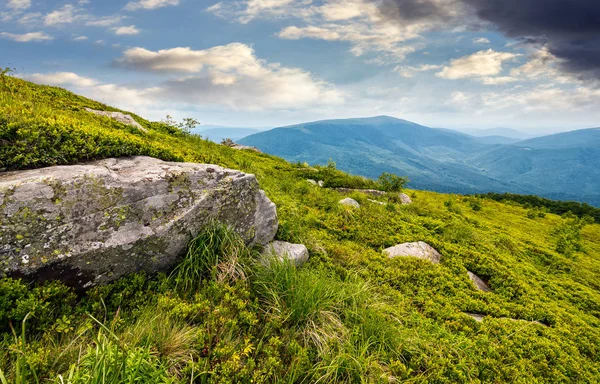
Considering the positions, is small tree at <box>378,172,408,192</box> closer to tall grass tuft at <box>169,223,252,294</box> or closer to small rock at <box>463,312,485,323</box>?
small rock at <box>463,312,485,323</box>

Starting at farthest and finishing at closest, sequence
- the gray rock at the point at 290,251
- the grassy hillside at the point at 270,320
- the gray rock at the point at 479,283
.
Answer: the gray rock at the point at 479,283, the gray rock at the point at 290,251, the grassy hillside at the point at 270,320

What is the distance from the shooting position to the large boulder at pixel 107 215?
3971 mm

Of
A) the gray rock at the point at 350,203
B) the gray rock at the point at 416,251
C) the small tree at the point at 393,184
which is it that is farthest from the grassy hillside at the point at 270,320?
the small tree at the point at 393,184

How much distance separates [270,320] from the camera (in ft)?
16.1

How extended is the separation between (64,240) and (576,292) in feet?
55.1

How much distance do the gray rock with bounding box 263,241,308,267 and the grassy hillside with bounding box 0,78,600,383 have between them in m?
0.29

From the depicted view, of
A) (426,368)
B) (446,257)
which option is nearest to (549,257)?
(446,257)

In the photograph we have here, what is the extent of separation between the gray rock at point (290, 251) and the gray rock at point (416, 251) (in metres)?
3.76

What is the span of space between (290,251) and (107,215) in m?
4.15

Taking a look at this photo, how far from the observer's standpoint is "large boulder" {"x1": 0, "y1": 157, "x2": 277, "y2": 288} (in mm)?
3971

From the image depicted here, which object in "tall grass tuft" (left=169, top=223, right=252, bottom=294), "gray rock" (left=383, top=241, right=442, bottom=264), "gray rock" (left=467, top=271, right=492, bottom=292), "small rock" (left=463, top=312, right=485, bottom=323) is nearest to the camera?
"tall grass tuft" (left=169, top=223, right=252, bottom=294)

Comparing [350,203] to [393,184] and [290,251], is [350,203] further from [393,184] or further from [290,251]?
[393,184]

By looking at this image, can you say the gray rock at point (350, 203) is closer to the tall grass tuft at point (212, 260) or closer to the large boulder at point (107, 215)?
the large boulder at point (107, 215)

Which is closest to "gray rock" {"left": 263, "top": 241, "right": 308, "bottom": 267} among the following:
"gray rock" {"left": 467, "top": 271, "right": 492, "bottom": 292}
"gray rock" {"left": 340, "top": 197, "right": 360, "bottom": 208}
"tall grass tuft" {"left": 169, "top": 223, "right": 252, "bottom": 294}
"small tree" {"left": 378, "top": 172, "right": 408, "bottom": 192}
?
"tall grass tuft" {"left": 169, "top": 223, "right": 252, "bottom": 294}
